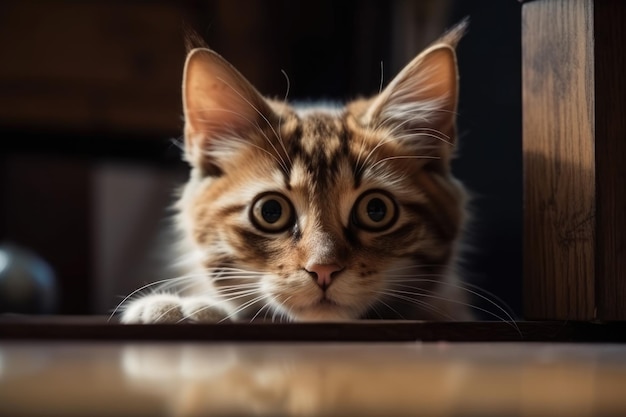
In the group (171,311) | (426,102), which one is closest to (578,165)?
(426,102)

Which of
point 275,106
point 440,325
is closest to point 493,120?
point 275,106

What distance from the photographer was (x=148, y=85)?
3.27 m

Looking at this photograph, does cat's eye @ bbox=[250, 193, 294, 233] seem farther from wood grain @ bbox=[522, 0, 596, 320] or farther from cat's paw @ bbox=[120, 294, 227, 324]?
wood grain @ bbox=[522, 0, 596, 320]

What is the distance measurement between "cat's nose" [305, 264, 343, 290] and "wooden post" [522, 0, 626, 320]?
287 millimetres

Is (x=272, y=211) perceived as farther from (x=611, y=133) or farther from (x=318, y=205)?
(x=611, y=133)

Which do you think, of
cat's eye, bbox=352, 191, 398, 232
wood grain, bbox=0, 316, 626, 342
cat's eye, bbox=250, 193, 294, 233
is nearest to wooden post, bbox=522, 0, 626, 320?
wood grain, bbox=0, 316, 626, 342

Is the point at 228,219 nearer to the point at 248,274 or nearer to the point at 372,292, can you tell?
the point at 248,274

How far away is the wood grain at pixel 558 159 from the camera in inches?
43.7

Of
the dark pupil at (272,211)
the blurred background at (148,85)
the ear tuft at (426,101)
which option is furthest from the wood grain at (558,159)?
the blurred background at (148,85)

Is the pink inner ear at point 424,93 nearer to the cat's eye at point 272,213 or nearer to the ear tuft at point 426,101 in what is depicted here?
the ear tuft at point 426,101

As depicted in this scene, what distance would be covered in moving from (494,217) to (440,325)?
135cm

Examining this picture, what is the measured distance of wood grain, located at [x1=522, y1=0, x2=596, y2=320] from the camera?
1110mm

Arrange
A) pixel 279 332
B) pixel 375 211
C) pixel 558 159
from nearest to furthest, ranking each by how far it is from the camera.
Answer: pixel 279 332
pixel 558 159
pixel 375 211

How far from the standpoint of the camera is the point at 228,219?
1.34 m
